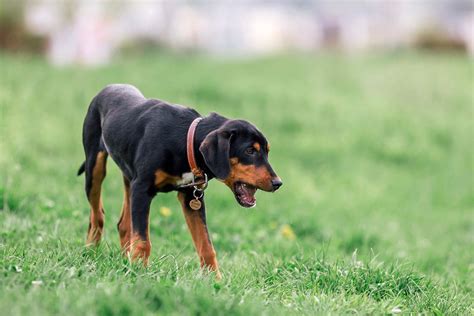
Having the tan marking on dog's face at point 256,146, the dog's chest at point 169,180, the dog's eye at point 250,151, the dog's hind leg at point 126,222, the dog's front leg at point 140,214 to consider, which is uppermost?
the tan marking on dog's face at point 256,146

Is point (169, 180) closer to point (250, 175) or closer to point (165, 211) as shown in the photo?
point (250, 175)

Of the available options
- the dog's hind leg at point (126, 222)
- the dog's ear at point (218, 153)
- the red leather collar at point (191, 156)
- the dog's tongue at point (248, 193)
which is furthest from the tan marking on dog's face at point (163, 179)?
the dog's hind leg at point (126, 222)

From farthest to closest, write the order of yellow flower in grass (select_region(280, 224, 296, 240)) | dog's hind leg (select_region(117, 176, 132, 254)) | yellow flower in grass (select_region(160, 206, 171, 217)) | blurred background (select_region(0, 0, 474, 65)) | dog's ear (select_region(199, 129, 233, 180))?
blurred background (select_region(0, 0, 474, 65)), yellow flower in grass (select_region(280, 224, 296, 240)), yellow flower in grass (select_region(160, 206, 171, 217)), dog's hind leg (select_region(117, 176, 132, 254)), dog's ear (select_region(199, 129, 233, 180))

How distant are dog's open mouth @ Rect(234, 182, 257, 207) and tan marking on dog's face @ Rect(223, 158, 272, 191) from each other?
49mm

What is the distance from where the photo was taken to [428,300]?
5.29m

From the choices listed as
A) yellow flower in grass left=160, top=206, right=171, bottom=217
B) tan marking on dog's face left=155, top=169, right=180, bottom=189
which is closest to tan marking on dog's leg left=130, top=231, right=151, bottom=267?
tan marking on dog's face left=155, top=169, right=180, bottom=189

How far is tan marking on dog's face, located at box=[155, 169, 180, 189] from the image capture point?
532 cm

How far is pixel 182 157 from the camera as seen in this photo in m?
5.31

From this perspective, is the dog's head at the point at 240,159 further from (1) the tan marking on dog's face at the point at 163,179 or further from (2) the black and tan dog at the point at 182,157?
(1) the tan marking on dog's face at the point at 163,179

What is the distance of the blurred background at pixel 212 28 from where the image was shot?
24219 mm

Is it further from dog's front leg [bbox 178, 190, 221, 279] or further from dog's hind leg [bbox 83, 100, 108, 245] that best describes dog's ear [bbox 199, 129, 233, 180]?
dog's hind leg [bbox 83, 100, 108, 245]

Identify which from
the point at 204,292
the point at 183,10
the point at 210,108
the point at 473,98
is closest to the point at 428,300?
the point at 204,292

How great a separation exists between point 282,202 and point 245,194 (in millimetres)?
5053

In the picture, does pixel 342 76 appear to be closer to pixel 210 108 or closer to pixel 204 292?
pixel 210 108
